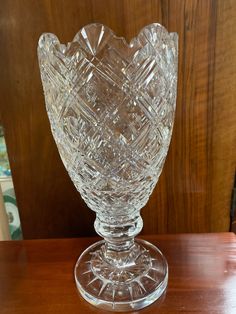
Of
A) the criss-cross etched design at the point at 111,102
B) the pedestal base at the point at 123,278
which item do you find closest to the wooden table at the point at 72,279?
the pedestal base at the point at 123,278

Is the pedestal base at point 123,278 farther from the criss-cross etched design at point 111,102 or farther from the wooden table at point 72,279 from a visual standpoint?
the criss-cross etched design at point 111,102

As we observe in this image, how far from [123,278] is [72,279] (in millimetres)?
75

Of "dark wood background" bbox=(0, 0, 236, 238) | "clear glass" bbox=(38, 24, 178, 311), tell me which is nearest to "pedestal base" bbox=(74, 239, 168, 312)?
"clear glass" bbox=(38, 24, 178, 311)

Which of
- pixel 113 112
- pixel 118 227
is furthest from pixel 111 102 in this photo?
pixel 118 227

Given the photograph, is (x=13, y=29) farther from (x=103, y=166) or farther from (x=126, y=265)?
(x=126, y=265)

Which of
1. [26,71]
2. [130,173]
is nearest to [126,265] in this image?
[130,173]

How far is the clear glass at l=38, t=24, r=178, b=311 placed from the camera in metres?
0.41

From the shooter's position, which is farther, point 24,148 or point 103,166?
point 24,148

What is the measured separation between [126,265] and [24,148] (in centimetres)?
26

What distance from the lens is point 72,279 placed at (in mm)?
548

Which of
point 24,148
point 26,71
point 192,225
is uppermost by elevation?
point 26,71

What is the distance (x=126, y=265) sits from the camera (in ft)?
1.83

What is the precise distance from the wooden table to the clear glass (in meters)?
0.04

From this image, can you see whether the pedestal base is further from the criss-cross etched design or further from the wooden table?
the criss-cross etched design
